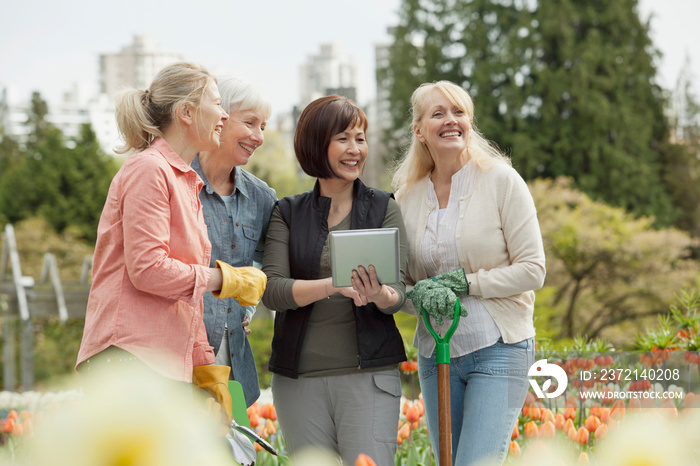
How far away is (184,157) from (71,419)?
1632mm

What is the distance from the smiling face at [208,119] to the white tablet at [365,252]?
43cm

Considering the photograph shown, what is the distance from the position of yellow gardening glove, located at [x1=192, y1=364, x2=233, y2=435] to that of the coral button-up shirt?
0.23 feet

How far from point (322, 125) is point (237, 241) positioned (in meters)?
0.49

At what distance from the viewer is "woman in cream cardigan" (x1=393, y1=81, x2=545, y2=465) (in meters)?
2.24

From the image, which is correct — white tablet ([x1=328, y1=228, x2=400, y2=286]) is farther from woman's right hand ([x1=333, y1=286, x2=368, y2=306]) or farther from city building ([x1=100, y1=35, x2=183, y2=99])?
city building ([x1=100, y1=35, x2=183, y2=99])

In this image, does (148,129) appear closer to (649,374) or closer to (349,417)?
(349,417)

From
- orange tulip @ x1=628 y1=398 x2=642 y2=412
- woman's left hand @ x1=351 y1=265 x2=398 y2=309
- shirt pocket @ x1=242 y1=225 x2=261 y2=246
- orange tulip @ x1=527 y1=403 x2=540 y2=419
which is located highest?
shirt pocket @ x1=242 y1=225 x2=261 y2=246

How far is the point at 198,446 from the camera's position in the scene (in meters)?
0.38

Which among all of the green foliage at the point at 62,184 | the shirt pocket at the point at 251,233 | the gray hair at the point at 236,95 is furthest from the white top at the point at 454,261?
the green foliage at the point at 62,184

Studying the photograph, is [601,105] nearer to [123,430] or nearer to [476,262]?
[476,262]

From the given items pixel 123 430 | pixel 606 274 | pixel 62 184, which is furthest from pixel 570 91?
pixel 123 430

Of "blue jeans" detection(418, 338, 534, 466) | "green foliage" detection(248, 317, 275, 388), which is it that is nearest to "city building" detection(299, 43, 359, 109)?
"green foliage" detection(248, 317, 275, 388)

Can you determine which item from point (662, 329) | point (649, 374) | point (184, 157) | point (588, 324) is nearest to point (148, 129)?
point (184, 157)

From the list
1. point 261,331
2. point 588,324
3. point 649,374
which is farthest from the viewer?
point 261,331
